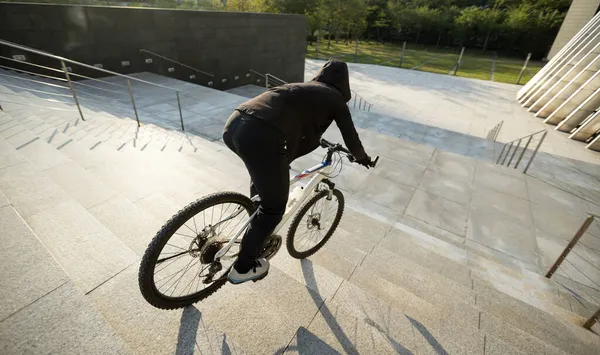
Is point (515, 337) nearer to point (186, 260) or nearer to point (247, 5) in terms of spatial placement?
point (186, 260)

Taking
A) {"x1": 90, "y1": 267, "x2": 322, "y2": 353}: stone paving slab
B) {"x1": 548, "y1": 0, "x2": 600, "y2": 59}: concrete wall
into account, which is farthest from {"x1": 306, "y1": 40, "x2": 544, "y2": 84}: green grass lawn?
{"x1": 90, "y1": 267, "x2": 322, "y2": 353}: stone paving slab

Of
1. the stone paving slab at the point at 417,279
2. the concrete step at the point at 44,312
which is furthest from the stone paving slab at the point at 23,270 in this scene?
the stone paving slab at the point at 417,279

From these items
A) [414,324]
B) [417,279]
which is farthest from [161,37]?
[414,324]

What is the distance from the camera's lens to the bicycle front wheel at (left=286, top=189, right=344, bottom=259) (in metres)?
2.90

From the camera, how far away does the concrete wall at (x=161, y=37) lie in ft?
30.1

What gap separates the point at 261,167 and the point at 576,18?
58.5m

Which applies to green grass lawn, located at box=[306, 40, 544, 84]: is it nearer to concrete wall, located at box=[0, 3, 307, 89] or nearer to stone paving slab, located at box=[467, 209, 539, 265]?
concrete wall, located at box=[0, 3, 307, 89]

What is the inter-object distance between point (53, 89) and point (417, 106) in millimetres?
21464

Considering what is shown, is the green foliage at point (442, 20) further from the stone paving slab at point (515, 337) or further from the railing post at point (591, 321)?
the railing post at point (591, 321)

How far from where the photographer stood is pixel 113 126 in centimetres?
630

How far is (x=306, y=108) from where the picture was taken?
2092 mm

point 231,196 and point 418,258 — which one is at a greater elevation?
point 231,196

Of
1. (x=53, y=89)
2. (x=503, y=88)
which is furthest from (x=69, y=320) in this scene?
(x=503, y=88)

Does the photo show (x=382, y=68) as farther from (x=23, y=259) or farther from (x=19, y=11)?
(x=23, y=259)
